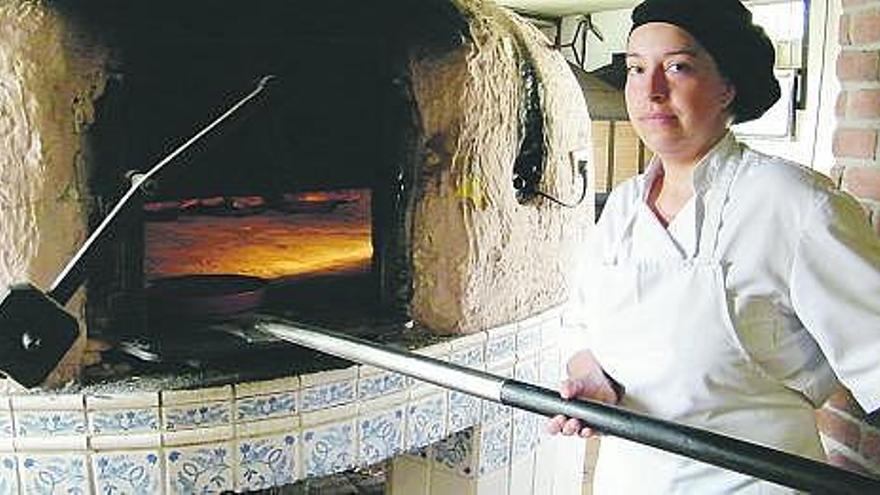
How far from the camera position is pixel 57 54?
1.41 metres

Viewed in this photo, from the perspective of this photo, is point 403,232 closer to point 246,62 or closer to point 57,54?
point 246,62

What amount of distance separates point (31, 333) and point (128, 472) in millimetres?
572

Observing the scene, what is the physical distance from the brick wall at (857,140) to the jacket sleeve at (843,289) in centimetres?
30

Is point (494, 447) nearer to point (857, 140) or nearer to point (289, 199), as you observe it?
point (289, 199)

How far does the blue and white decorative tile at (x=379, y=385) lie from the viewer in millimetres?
1684

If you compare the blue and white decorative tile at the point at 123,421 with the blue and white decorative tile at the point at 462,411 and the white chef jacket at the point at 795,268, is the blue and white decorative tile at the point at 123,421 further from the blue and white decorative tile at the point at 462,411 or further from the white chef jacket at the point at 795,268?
the white chef jacket at the point at 795,268

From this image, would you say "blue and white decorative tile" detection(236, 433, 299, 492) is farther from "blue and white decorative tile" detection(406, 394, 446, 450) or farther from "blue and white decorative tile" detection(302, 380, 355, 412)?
"blue and white decorative tile" detection(406, 394, 446, 450)

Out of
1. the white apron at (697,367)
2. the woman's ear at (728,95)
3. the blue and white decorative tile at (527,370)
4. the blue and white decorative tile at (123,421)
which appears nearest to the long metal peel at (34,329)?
the blue and white decorative tile at (123,421)

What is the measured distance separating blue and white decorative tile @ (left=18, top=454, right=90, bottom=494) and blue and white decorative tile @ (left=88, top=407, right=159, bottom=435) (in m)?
0.06

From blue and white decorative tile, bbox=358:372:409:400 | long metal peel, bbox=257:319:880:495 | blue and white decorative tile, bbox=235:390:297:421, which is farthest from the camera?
blue and white decorative tile, bbox=358:372:409:400

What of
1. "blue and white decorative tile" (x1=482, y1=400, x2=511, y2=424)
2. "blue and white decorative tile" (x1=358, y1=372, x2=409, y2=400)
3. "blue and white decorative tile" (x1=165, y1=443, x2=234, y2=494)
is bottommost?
"blue and white decorative tile" (x1=482, y1=400, x2=511, y2=424)

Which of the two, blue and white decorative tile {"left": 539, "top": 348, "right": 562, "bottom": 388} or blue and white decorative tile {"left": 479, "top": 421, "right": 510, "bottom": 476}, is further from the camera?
blue and white decorative tile {"left": 539, "top": 348, "right": 562, "bottom": 388}

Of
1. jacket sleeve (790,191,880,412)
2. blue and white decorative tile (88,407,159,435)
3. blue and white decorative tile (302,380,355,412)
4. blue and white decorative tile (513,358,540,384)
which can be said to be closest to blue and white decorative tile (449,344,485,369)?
blue and white decorative tile (513,358,540,384)

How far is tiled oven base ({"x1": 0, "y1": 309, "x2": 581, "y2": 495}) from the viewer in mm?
1459
